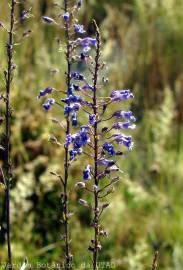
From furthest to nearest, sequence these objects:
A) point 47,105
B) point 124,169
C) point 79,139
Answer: point 124,169
point 47,105
point 79,139

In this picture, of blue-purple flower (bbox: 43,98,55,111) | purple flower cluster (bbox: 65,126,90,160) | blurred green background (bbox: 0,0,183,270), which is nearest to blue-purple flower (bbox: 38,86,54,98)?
blue-purple flower (bbox: 43,98,55,111)

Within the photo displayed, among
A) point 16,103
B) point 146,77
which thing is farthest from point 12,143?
point 146,77

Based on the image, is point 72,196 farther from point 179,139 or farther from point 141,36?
point 141,36

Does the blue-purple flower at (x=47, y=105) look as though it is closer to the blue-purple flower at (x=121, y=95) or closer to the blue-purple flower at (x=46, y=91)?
the blue-purple flower at (x=46, y=91)

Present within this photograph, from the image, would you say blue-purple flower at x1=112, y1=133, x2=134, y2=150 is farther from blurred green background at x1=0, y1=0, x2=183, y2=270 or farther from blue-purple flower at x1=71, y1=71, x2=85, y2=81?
blurred green background at x1=0, y1=0, x2=183, y2=270

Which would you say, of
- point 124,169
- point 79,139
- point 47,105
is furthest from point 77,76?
point 124,169

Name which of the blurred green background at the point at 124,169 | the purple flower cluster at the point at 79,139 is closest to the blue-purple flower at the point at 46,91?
the purple flower cluster at the point at 79,139

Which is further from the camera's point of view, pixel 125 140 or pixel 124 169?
pixel 124 169

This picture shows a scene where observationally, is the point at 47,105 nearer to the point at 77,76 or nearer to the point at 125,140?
the point at 77,76
